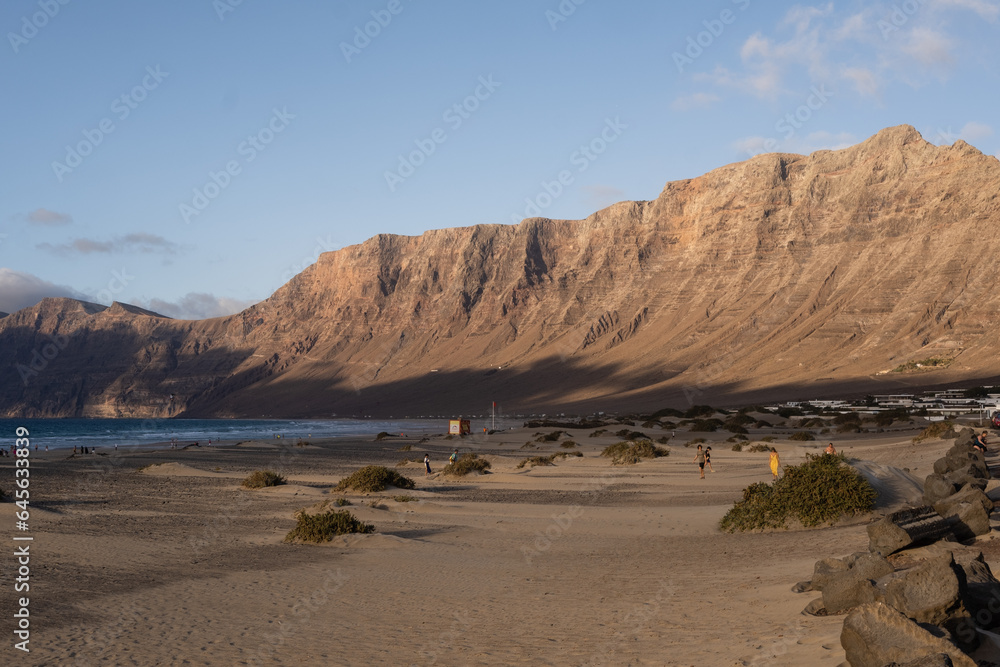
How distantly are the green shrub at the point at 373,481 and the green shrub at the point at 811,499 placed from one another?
11.7 m

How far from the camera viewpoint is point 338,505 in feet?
62.0

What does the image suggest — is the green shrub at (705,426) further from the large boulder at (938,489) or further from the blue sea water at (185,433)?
the large boulder at (938,489)

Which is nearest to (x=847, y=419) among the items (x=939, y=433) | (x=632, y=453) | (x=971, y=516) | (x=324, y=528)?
(x=939, y=433)

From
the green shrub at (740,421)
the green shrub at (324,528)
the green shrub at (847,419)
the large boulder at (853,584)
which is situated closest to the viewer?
the large boulder at (853,584)

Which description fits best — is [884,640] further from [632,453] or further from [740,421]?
[740,421]

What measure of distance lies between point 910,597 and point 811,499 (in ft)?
33.0

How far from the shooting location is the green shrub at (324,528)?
599 inches

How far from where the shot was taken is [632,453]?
37.1 meters

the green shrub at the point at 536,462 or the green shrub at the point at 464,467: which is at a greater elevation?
the green shrub at the point at 464,467

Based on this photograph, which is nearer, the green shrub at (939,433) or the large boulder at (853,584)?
the large boulder at (853,584)

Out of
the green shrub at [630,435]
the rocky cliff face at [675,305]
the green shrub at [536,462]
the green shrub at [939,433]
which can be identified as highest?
the rocky cliff face at [675,305]

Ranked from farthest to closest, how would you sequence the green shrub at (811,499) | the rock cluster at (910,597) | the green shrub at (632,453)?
the green shrub at (632,453) → the green shrub at (811,499) → the rock cluster at (910,597)

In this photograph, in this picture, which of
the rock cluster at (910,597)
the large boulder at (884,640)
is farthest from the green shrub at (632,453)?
the large boulder at (884,640)

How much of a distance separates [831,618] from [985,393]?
234 ft
